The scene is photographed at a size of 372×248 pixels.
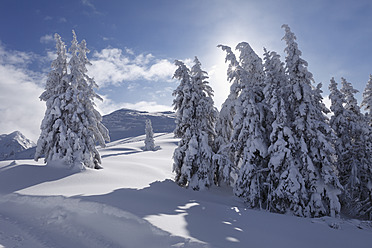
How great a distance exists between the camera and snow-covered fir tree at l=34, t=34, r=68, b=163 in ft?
54.2

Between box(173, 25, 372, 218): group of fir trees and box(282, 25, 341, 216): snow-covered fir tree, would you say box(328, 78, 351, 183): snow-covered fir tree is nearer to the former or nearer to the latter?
box(173, 25, 372, 218): group of fir trees

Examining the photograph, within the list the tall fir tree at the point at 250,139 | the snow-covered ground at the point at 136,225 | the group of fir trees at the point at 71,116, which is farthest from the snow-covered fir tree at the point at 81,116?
the tall fir tree at the point at 250,139

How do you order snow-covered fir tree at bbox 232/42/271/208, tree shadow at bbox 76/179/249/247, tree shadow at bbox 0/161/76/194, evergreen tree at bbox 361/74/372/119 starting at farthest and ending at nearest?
evergreen tree at bbox 361/74/372/119 < snow-covered fir tree at bbox 232/42/271/208 < tree shadow at bbox 0/161/76/194 < tree shadow at bbox 76/179/249/247

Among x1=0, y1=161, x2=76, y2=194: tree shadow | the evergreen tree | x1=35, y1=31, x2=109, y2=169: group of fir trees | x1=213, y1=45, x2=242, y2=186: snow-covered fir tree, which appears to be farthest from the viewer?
the evergreen tree

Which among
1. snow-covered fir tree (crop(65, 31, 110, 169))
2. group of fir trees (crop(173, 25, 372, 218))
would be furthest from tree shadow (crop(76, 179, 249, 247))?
snow-covered fir tree (crop(65, 31, 110, 169))

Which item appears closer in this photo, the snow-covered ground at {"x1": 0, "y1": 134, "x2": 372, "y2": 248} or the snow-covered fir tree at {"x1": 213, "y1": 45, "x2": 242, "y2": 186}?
the snow-covered ground at {"x1": 0, "y1": 134, "x2": 372, "y2": 248}

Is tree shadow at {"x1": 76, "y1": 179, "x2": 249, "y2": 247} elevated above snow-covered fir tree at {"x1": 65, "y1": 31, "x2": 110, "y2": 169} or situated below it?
below

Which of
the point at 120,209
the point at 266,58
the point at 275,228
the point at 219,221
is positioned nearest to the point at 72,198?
the point at 120,209

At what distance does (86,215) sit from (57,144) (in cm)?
1135

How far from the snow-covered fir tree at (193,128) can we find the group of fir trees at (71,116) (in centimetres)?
706

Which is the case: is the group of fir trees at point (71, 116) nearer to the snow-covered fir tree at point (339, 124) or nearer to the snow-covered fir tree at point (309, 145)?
the snow-covered fir tree at point (309, 145)

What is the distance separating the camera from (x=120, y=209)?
7.64m

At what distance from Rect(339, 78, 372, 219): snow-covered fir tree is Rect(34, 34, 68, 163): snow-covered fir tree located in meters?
21.6

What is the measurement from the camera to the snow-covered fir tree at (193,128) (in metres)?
16.0
